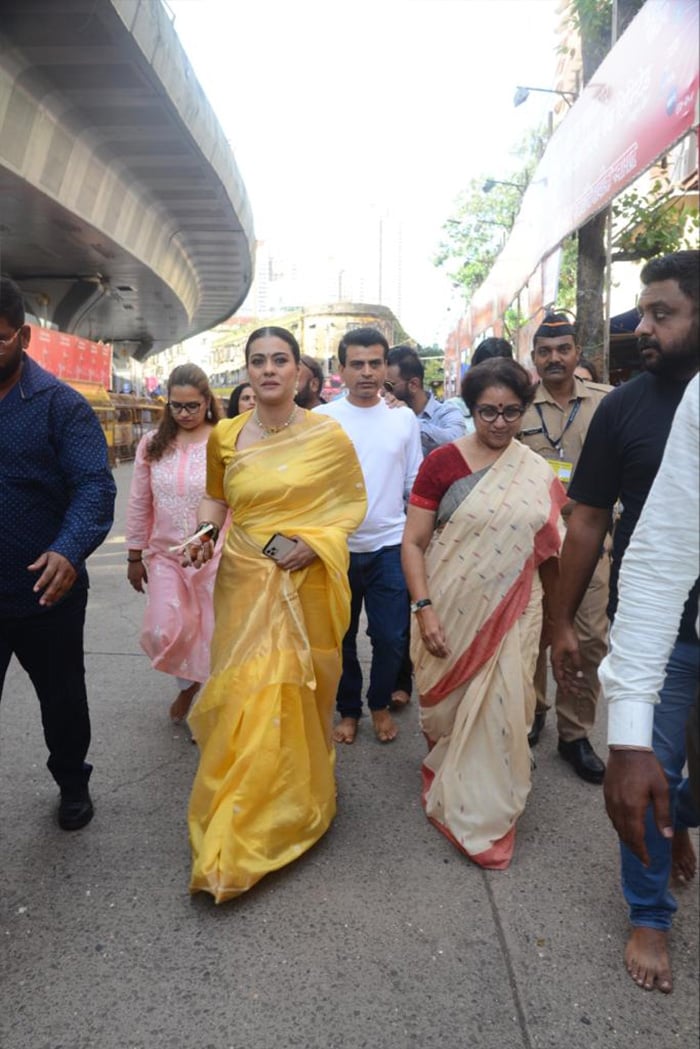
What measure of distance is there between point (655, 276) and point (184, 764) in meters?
2.58

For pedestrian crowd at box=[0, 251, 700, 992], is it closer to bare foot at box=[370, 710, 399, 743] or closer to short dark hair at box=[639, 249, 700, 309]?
short dark hair at box=[639, 249, 700, 309]

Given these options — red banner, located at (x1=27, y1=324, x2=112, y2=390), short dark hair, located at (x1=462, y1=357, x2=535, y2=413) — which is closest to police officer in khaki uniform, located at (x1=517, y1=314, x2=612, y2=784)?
short dark hair, located at (x1=462, y1=357, x2=535, y2=413)

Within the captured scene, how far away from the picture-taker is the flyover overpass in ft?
29.8

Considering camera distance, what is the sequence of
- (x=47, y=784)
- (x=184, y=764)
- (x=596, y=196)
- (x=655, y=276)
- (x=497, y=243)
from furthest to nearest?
(x=497, y=243) → (x=596, y=196) → (x=184, y=764) → (x=47, y=784) → (x=655, y=276)

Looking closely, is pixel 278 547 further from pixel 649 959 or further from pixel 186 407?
pixel 649 959

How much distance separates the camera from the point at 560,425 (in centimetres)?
348

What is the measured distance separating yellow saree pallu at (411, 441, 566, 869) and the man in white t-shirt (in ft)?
2.46

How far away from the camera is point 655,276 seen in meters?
1.81

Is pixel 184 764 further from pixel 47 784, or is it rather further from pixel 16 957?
pixel 16 957

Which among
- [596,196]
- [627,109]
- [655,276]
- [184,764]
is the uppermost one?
[627,109]

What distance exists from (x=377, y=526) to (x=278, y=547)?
964 mm

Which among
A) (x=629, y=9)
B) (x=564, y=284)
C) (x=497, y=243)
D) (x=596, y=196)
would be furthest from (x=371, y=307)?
(x=596, y=196)

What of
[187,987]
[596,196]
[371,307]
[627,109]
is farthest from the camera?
[371,307]

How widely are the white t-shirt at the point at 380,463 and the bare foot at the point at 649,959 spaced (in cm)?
191
